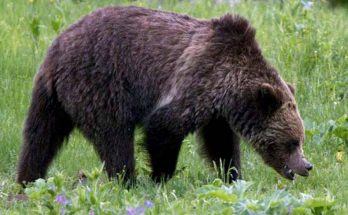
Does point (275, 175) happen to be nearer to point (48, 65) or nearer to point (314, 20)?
point (48, 65)

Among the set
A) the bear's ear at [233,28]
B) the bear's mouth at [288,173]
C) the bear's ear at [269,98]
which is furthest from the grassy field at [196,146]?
the bear's ear at [233,28]

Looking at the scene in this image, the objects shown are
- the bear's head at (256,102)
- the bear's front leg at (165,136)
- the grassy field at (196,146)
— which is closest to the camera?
the grassy field at (196,146)

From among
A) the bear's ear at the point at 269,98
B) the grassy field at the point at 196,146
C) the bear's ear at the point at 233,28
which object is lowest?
the grassy field at the point at 196,146

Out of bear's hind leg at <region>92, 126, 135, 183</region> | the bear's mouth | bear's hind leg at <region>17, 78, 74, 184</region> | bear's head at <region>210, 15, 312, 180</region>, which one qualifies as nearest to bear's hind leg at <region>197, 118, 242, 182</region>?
bear's head at <region>210, 15, 312, 180</region>

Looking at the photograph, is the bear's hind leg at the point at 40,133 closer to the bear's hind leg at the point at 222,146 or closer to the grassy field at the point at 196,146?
the grassy field at the point at 196,146

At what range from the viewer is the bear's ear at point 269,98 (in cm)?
657

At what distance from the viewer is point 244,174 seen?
727 cm

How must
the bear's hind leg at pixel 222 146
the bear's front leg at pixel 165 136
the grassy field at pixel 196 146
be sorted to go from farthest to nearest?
the bear's hind leg at pixel 222 146 → the bear's front leg at pixel 165 136 → the grassy field at pixel 196 146

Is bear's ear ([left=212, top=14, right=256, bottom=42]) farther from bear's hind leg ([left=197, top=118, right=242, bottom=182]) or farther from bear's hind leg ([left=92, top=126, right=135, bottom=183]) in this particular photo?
bear's hind leg ([left=92, top=126, right=135, bottom=183])

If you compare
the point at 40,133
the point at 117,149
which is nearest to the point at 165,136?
the point at 117,149

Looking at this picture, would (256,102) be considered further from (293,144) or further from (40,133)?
(40,133)

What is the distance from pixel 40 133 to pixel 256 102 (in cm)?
170

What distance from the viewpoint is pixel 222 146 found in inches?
277

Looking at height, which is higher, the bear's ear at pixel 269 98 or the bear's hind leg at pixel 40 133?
the bear's ear at pixel 269 98
